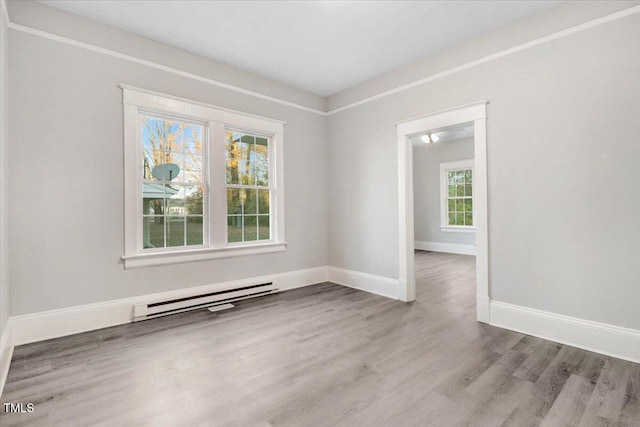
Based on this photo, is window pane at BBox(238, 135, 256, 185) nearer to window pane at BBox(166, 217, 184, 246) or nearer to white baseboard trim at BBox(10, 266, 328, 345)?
window pane at BBox(166, 217, 184, 246)

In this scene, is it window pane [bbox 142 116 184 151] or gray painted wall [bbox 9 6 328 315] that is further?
window pane [bbox 142 116 184 151]

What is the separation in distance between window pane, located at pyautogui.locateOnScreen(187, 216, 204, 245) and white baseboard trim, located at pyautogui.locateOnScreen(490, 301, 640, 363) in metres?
3.47

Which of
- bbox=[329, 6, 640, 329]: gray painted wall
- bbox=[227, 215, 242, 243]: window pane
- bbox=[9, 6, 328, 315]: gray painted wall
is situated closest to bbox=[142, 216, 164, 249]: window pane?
bbox=[9, 6, 328, 315]: gray painted wall

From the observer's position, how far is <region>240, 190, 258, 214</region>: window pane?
4.31m

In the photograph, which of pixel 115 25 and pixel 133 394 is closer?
pixel 133 394

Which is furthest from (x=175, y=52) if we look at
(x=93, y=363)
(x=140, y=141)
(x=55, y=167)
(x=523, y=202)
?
(x=523, y=202)

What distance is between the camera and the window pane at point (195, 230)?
3794 mm

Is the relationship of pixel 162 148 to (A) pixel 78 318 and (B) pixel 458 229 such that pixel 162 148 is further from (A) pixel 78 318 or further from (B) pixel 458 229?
(B) pixel 458 229

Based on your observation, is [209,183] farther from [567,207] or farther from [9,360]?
[567,207]

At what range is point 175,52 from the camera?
11.8 feet

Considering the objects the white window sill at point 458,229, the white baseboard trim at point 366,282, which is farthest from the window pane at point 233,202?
the white window sill at point 458,229

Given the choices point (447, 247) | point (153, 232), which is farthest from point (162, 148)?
point (447, 247)

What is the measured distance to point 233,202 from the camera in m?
4.19

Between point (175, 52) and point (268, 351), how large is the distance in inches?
137
